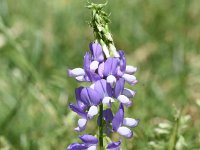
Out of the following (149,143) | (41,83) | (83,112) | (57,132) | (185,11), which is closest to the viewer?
(83,112)

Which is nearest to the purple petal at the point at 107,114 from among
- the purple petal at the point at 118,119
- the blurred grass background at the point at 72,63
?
the purple petal at the point at 118,119

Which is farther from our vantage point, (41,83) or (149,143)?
(41,83)

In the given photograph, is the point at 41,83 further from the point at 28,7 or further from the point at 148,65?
the point at 28,7

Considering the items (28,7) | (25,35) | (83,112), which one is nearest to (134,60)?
(25,35)

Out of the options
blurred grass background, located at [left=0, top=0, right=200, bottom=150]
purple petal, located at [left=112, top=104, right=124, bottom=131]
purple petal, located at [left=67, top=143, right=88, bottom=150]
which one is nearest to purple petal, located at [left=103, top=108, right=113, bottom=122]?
purple petal, located at [left=112, top=104, right=124, bottom=131]

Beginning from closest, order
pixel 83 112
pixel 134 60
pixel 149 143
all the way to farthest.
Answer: pixel 83 112 < pixel 149 143 < pixel 134 60

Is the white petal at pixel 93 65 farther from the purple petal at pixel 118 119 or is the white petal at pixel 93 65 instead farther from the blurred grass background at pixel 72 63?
the blurred grass background at pixel 72 63

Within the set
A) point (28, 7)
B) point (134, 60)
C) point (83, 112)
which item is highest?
point (28, 7)

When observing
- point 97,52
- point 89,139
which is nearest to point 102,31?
point 97,52
